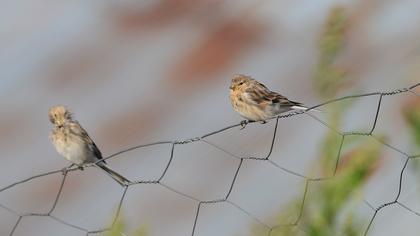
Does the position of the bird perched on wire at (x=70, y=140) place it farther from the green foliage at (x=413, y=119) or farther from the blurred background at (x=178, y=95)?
the green foliage at (x=413, y=119)

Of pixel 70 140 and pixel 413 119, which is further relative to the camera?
pixel 70 140

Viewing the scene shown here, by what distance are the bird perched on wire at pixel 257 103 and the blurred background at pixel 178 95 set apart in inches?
27.5

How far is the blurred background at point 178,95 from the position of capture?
591 centimetres

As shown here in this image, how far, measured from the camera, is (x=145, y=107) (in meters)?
7.04

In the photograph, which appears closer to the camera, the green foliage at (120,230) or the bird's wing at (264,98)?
the green foliage at (120,230)

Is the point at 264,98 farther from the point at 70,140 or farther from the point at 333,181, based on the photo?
the point at 333,181

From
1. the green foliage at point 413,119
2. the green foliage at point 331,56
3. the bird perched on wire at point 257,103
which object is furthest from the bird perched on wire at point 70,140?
the green foliage at point 413,119

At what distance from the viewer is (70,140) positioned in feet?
13.5

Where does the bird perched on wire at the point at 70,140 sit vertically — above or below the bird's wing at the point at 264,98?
below

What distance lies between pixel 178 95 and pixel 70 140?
302cm

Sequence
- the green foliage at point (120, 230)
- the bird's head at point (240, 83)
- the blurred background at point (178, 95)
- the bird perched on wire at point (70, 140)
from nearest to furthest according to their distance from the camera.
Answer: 1. the green foliage at point (120, 230)
2. the bird perched on wire at point (70, 140)
3. the bird's head at point (240, 83)
4. the blurred background at point (178, 95)

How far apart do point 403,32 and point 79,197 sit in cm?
266

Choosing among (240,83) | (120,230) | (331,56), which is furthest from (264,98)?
(120,230)

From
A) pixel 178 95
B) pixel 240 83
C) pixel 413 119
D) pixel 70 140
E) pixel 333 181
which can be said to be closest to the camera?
pixel 333 181
